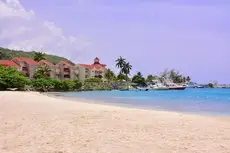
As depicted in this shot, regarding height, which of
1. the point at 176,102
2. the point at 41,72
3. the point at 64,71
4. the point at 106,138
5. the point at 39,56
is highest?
the point at 39,56

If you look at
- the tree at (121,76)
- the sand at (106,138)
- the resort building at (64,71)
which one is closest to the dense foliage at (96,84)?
the resort building at (64,71)

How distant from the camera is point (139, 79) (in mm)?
169250

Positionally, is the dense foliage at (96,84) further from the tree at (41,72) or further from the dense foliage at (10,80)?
the dense foliage at (10,80)

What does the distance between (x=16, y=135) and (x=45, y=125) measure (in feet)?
8.39

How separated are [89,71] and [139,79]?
27.8 meters

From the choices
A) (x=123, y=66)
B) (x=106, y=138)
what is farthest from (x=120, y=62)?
(x=106, y=138)

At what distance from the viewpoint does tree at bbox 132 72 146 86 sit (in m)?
169

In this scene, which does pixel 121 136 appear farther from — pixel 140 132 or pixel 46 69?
pixel 46 69

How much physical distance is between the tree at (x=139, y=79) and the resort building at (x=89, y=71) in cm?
1764

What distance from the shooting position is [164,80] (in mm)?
196375

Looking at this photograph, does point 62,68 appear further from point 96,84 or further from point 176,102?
point 176,102

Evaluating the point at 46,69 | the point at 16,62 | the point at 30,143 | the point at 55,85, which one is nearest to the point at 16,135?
the point at 30,143

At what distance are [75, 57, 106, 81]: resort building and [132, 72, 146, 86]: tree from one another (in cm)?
1764

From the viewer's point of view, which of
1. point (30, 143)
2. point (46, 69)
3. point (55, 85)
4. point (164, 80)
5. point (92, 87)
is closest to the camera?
point (30, 143)
